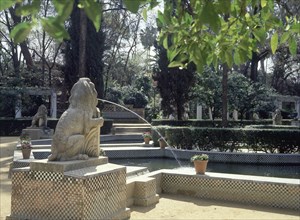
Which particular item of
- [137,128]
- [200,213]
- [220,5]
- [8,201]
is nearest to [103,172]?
[200,213]

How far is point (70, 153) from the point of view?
215 inches

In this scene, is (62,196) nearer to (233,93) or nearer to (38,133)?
(38,133)

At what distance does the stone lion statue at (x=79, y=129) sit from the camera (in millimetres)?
5426

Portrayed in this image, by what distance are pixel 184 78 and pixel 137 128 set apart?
16.6ft

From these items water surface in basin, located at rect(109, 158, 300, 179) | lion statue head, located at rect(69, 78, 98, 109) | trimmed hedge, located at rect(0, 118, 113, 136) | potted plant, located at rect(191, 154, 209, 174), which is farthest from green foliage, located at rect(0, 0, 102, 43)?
trimmed hedge, located at rect(0, 118, 113, 136)

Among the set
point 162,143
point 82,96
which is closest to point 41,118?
point 162,143

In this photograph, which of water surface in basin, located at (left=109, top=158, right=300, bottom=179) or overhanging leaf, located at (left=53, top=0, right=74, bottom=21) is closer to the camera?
overhanging leaf, located at (left=53, top=0, right=74, bottom=21)

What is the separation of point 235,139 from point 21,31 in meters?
13.8

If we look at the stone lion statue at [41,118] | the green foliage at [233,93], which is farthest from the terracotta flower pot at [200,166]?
the green foliage at [233,93]

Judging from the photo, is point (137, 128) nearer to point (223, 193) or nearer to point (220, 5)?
point (223, 193)

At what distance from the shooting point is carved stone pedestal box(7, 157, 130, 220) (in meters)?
4.75

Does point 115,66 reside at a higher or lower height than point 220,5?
higher

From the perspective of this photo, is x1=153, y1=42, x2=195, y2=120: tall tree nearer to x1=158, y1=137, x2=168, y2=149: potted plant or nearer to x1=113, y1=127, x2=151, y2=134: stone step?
x1=113, y1=127, x2=151, y2=134: stone step

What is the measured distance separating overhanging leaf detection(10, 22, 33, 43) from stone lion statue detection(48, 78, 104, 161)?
412cm
